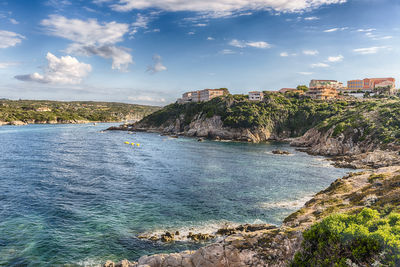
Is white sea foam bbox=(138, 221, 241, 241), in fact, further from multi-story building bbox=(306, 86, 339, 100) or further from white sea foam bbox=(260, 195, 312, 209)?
multi-story building bbox=(306, 86, 339, 100)

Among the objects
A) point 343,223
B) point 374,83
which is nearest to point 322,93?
point 374,83

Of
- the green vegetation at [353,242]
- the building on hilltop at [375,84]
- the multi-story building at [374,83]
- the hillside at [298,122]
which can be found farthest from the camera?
the multi-story building at [374,83]

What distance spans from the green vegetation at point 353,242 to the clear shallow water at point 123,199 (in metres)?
13.7

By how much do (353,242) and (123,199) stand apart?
3322 cm

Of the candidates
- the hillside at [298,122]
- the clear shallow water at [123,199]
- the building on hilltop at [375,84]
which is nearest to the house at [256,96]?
the hillside at [298,122]

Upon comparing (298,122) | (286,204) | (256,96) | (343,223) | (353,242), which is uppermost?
(256,96)

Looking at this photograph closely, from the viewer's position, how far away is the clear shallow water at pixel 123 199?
25.5 meters

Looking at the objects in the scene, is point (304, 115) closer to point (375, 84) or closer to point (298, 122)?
point (298, 122)

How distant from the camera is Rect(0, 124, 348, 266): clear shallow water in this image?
25497mm

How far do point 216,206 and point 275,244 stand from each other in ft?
66.4

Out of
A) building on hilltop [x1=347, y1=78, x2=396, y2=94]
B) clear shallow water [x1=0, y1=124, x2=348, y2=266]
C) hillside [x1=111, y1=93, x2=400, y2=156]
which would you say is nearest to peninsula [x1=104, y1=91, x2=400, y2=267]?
hillside [x1=111, y1=93, x2=400, y2=156]

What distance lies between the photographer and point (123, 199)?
39312mm

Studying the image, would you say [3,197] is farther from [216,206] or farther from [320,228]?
[320,228]

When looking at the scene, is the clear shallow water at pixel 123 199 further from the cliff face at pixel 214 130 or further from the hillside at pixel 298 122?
the cliff face at pixel 214 130
